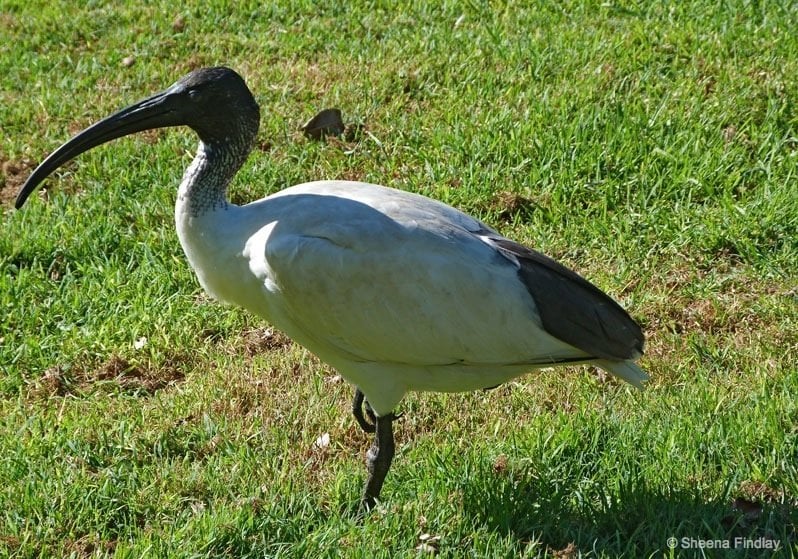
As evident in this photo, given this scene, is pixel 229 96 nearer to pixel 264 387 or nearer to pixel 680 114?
pixel 264 387

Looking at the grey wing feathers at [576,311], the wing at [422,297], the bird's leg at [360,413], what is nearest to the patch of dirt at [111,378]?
the bird's leg at [360,413]

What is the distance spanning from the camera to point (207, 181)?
4.46m

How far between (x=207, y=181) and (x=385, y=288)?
828 mm

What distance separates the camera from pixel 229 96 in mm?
4516

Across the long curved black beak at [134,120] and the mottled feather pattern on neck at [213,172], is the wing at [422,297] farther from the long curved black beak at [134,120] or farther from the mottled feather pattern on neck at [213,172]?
the long curved black beak at [134,120]

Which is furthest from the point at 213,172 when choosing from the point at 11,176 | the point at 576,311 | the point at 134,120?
the point at 11,176

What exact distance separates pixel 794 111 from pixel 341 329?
356 centimetres

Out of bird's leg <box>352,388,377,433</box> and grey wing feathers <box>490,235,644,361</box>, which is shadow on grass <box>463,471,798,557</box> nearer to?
grey wing feathers <box>490,235,644,361</box>

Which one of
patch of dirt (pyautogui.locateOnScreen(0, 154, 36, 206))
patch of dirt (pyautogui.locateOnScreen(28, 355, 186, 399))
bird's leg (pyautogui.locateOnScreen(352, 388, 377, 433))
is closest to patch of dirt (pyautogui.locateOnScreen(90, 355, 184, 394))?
patch of dirt (pyautogui.locateOnScreen(28, 355, 186, 399))

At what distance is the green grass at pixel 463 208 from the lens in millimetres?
4242

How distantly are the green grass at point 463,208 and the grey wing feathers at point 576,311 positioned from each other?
447 mm

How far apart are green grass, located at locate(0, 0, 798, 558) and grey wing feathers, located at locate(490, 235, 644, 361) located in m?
0.45

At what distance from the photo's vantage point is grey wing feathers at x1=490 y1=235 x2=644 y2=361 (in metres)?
4.24

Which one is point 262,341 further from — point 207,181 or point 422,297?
point 422,297
